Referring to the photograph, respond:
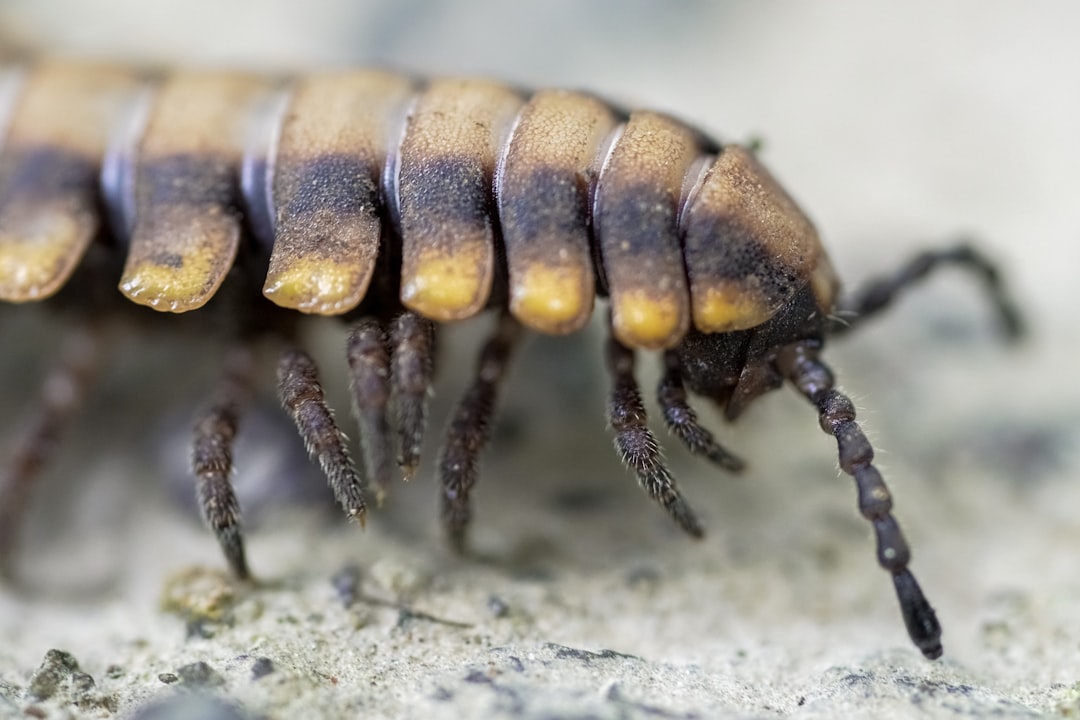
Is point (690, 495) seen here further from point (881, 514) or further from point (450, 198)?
point (450, 198)

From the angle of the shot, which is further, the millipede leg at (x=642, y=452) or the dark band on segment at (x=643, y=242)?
the millipede leg at (x=642, y=452)

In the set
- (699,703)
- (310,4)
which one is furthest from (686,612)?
(310,4)

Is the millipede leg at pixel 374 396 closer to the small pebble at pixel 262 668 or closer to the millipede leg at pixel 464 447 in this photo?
the millipede leg at pixel 464 447

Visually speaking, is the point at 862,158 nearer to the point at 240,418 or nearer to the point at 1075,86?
the point at 1075,86

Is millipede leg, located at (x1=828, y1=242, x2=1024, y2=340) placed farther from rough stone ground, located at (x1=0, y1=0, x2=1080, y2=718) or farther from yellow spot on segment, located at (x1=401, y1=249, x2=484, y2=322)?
yellow spot on segment, located at (x1=401, y1=249, x2=484, y2=322)

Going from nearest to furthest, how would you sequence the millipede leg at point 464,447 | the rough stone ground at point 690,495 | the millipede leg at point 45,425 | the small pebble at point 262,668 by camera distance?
the small pebble at point 262,668, the rough stone ground at point 690,495, the millipede leg at point 464,447, the millipede leg at point 45,425

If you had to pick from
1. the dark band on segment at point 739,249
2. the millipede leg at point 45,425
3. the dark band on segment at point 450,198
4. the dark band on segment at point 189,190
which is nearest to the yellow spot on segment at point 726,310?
the dark band on segment at point 739,249
